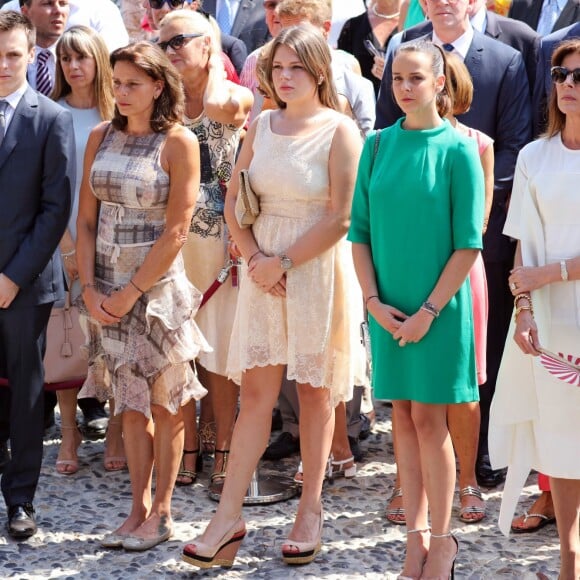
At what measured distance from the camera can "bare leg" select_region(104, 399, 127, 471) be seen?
6.04m

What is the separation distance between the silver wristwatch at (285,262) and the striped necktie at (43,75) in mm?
2379

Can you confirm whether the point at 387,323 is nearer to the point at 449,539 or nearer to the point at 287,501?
the point at 449,539

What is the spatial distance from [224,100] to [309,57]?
2.95ft

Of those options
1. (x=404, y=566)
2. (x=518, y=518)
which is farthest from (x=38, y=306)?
(x=518, y=518)

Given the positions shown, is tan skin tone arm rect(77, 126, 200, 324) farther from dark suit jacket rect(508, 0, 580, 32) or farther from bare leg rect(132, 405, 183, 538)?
dark suit jacket rect(508, 0, 580, 32)

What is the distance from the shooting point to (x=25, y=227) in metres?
5.16

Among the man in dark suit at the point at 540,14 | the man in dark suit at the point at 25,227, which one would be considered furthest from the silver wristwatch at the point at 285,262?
the man in dark suit at the point at 540,14

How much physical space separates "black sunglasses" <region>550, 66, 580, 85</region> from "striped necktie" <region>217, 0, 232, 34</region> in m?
3.89

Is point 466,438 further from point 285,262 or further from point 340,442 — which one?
point 285,262

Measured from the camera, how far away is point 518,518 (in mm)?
5254

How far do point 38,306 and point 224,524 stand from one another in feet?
4.29

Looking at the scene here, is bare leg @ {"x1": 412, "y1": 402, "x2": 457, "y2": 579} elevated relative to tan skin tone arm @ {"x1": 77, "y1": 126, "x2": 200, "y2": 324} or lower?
Result: lower

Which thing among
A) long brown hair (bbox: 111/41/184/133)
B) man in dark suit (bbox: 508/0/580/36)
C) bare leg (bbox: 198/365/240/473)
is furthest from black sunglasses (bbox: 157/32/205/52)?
man in dark suit (bbox: 508/0/580/36)

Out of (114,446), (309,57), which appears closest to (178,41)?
(309,57)
